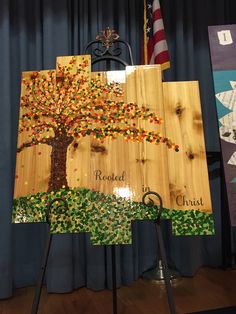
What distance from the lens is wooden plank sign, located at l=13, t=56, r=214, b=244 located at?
119cm

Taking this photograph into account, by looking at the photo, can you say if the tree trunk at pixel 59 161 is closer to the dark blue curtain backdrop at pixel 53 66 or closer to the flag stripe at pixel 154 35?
the dark blue curtain backdrop at pixel 53 66

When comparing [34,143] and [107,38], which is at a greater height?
[107,38]

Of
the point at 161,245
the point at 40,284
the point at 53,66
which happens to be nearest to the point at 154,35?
the point at 53,66

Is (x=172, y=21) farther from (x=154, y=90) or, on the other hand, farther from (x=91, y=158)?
(x=91, y=158)

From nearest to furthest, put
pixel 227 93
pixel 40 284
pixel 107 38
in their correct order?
pixel 40 284, pixel 227 93, pixel 107 38

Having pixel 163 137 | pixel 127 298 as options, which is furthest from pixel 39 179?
pixel 127 298

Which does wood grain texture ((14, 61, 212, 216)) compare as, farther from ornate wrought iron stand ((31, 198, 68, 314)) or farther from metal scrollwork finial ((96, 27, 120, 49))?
metal scrollwork finial ((96, 27, 120, 49))

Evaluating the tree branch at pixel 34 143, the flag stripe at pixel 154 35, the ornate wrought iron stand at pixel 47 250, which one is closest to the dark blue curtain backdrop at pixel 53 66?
the flag stripe at pixel 154 35

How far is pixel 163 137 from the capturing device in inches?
48.5

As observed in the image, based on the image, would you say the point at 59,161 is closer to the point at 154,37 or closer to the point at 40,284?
the point at 40,284

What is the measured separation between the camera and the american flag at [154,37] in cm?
215

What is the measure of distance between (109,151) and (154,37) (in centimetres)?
126

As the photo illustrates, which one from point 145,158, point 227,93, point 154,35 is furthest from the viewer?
point 154,35

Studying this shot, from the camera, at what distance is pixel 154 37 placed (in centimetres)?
221
